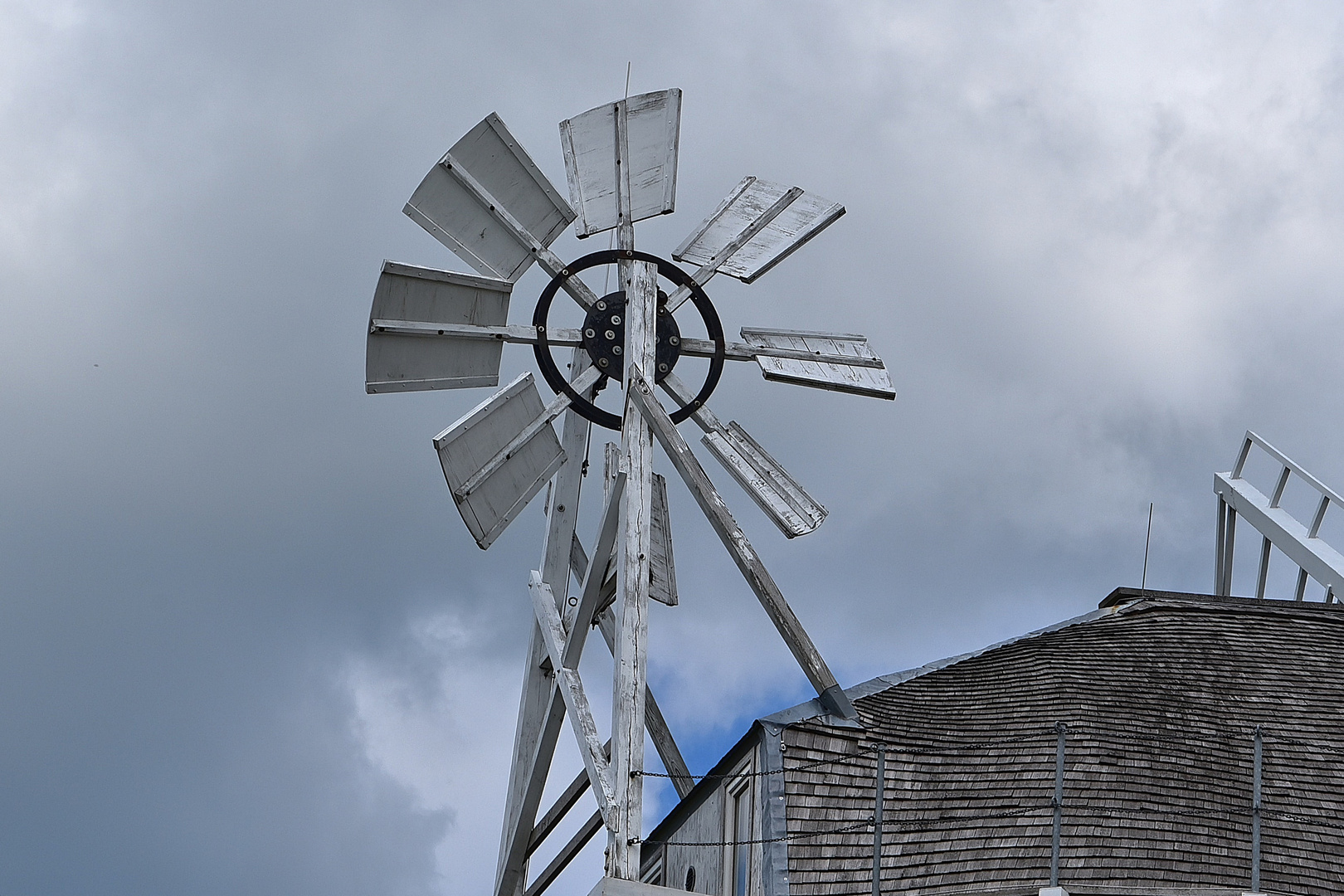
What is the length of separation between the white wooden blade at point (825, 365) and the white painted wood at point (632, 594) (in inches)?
51.2

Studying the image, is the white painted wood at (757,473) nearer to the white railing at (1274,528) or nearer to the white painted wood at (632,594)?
the white painted wood at (632,594)

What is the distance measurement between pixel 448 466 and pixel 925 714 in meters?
4.89

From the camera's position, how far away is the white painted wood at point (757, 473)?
15469mm

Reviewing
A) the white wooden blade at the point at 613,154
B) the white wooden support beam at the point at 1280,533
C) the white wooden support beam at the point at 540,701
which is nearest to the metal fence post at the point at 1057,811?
the white wooden support beam at the point at 540,701

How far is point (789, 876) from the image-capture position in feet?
43.3

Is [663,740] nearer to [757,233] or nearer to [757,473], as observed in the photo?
[757,473]

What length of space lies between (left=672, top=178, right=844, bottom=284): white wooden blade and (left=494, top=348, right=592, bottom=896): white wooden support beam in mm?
1568

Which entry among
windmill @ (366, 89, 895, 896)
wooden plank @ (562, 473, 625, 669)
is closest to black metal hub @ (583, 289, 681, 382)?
windmill @ (366, 89, 895, 896)

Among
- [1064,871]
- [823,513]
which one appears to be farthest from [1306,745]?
[823,513]

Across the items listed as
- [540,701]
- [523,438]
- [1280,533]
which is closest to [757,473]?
[523,438]

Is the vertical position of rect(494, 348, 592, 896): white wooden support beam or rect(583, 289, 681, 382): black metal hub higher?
rect(583, 289, 681, 382): black metal hub

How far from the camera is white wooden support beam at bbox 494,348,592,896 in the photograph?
51.9ft

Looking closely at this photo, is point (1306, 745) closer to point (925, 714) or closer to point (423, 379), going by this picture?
point (925, 714)

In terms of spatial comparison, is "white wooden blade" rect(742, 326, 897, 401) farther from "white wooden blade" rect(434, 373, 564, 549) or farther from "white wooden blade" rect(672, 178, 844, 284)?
"white wooden blade" rect(434, 373, 564, 549)
